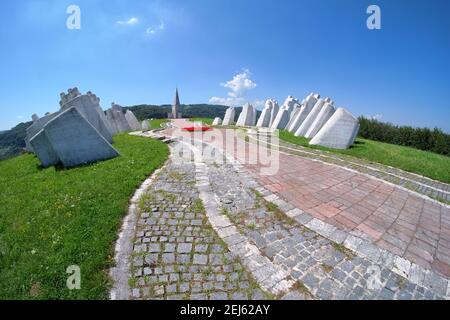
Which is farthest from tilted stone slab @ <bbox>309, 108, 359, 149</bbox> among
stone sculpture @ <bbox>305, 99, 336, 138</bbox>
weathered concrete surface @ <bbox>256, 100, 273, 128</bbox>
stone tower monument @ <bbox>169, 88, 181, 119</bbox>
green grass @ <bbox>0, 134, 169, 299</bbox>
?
stone tower monument @ <bbox>169, 88, 181, 119</bbox>

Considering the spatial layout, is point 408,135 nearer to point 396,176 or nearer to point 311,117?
point 311,117

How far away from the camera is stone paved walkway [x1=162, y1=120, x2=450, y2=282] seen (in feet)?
12.8

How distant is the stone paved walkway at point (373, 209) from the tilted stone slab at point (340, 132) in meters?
5.37

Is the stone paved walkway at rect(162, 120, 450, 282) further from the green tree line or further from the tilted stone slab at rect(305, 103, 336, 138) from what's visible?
the green tree line

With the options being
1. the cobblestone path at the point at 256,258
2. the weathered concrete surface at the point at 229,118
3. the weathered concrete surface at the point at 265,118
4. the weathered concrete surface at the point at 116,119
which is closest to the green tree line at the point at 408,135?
the weathered concrete surface at the point at 265,118

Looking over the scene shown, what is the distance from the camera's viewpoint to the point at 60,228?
385 centimetres

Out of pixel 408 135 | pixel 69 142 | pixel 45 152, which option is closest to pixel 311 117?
pixel 408 135

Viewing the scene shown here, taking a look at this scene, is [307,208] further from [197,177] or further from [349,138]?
[349,138]

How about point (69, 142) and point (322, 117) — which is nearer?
point (69, 142)

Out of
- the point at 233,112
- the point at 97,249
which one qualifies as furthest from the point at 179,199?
the point at 233,112

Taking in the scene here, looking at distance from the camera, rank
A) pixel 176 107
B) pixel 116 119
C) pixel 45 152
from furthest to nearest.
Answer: pixel 176 107 < pixel 116 119 < pixel 45 152

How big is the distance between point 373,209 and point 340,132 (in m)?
8.88

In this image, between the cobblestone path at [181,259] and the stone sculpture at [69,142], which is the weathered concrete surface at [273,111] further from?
the cobblestone path at [181,259]

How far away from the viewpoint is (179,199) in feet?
17.0
